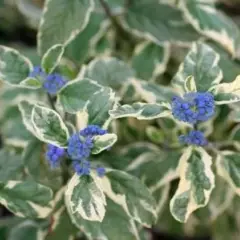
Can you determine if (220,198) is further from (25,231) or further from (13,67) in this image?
(13,67)

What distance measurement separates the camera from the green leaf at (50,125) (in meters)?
1.04

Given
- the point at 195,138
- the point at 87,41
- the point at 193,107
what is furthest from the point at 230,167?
the point at 87,41

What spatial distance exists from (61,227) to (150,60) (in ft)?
1.60

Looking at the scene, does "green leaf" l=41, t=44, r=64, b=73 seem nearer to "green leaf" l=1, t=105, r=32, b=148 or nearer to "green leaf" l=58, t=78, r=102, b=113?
"green leaf" l=58, t=78, r=102, b=113

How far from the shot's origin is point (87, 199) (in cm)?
101

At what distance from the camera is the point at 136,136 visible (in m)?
1.48

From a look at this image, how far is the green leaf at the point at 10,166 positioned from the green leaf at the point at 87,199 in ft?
0.86

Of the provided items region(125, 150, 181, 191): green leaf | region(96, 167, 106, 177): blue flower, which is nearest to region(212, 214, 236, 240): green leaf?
region(125, 150, 181, 191): green leaf

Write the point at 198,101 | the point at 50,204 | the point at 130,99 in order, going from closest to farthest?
the point at 198,101
the point at 50,204
the point at 130,99

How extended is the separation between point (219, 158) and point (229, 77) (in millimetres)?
302

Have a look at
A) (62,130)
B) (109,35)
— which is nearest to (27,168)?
(62,130)

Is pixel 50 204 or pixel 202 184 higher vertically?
pixel 202 184

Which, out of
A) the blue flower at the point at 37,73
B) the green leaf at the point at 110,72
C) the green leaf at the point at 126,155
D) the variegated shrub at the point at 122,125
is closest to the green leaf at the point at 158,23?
the variegated shrub at the point at 122,125

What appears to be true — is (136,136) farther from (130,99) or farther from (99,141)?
(99,141)
